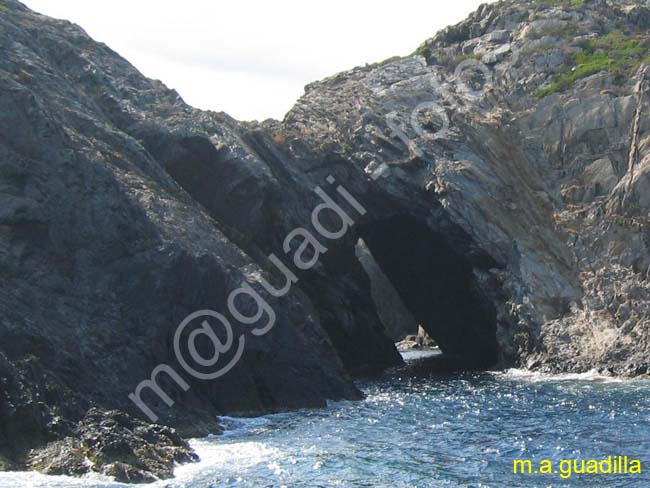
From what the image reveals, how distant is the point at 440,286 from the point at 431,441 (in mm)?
35148

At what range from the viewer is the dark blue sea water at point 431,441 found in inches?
1049

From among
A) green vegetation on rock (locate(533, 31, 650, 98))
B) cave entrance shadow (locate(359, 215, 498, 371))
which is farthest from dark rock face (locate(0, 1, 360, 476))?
green vegetation on rock (locate(533, 31, 650, 98))

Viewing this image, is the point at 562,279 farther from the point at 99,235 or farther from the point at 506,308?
the point at 99,235

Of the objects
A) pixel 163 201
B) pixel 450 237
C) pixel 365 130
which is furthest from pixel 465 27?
pixel 163 201

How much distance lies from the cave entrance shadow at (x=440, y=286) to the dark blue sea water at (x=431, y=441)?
1563cm

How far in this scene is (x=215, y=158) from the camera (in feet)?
179

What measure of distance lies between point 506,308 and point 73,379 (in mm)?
32587

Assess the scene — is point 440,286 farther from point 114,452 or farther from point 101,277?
point 114,452

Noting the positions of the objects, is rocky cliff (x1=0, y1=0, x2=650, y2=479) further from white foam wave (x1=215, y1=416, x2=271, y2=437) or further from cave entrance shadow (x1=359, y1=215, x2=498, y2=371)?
white foam wave (x1=215, y1=416, x2=271, y2=437)

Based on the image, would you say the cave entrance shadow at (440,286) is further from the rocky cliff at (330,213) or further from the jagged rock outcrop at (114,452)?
the jagged rock outcrop at (114,452)

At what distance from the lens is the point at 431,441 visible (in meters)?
32.8

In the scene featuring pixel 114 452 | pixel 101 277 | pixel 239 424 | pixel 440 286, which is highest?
pixel 101 277

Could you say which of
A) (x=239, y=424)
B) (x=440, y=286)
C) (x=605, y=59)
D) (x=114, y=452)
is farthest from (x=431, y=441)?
(x=605, y=59)

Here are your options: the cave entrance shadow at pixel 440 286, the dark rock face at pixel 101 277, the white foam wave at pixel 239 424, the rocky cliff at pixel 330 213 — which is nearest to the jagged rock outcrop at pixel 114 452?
the rocky cliff at pixel 330 213
